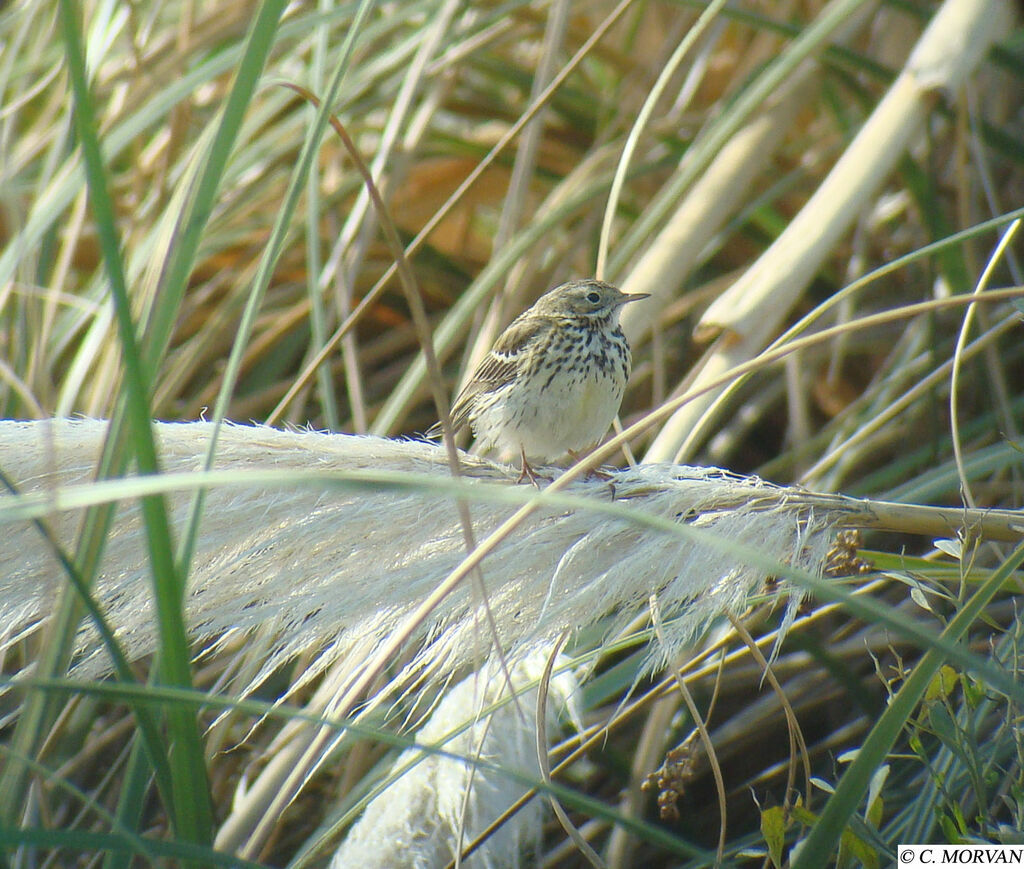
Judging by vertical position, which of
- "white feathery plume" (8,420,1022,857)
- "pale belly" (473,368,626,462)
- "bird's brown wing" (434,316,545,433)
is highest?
"bird's brown wing" (434,316,545,433)

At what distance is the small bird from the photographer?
2.90 meters

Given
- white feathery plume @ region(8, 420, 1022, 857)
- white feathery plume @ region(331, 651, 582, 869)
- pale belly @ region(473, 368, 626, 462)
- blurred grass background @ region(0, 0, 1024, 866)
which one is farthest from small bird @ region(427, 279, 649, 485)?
white feathery plume @ region(8, 420, 1022, 857)

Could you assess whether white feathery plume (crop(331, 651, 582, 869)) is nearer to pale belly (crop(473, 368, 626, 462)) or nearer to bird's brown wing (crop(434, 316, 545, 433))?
pale belly (crop(473, 368, 626, 462))

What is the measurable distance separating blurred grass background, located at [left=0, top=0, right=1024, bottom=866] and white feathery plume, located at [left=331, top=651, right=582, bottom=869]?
204mm

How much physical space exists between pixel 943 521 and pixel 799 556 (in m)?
0.26

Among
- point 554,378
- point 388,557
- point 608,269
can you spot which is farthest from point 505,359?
point 388,557

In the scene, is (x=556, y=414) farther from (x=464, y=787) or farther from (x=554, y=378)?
(x=464, y=787)

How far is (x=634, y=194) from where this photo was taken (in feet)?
12.0

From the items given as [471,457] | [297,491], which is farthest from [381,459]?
[471,457]

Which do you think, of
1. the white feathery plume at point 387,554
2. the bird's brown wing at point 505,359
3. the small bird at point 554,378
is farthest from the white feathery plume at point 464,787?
the bird's brown wing at point 505,359

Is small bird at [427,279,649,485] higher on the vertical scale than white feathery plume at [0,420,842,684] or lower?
higher

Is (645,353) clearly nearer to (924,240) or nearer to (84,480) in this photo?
(924,240)

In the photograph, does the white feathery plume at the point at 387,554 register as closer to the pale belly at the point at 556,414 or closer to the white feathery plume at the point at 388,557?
the white feathery plume at the point at 388,557

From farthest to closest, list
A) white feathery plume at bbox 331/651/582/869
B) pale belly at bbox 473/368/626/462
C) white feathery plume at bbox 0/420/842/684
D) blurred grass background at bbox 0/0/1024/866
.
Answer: pale belly at bbox 473/368/626/462 < blurred grass background at bbox 0/0/1024/866 < white feathery plume at bbox 331/651/582/869 < white feathery plume at bbox 0/420/842/684
